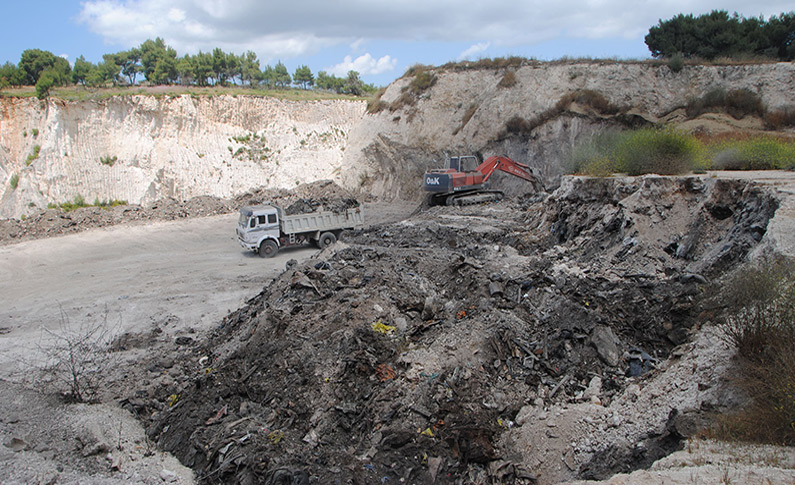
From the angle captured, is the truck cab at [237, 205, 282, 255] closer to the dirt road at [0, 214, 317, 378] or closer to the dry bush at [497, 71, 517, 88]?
the dirt road at [0, 214, 317, 378]

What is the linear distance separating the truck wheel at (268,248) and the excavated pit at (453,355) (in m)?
5.73

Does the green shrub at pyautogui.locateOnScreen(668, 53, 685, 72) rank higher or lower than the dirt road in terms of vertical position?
higher

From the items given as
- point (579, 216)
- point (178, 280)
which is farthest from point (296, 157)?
point (579, 216)

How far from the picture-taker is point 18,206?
2494 cm

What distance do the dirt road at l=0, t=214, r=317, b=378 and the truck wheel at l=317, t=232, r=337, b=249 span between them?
1.81 ft

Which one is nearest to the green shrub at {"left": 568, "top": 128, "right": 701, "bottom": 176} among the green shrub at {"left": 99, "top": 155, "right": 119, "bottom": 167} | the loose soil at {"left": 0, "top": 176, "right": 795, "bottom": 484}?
the loose soil at {"left": 0, "top": 176, "right": 795, "bottom": 484}

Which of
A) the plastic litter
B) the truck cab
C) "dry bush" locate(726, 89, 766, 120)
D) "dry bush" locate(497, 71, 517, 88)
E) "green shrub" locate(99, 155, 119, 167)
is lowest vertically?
the plastic litter

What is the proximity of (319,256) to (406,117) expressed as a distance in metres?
16.1

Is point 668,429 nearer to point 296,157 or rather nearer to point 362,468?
point 362,468

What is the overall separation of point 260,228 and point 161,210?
1072 centimetres

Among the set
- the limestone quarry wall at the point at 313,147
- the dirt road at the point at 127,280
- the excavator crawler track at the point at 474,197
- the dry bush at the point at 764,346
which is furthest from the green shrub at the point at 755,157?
the dirt road at the point at 127,280

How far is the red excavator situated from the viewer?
20984mm

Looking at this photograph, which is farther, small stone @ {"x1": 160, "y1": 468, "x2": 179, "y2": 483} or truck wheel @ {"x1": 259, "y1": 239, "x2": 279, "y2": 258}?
truck wheel @ {"x1": 259, "y1": 239, "x2": 279, "y2": 258}

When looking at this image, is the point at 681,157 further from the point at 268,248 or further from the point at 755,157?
the point at 268,248
